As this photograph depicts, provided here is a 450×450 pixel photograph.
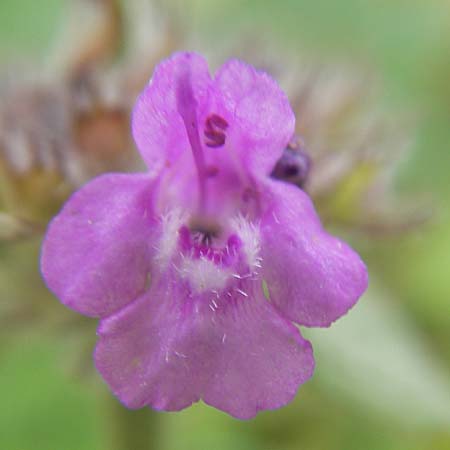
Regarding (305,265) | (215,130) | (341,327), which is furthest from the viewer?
(341,327)

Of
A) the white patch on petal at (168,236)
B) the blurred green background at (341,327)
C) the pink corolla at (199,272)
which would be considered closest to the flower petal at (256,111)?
the pink corolla at (199,272)

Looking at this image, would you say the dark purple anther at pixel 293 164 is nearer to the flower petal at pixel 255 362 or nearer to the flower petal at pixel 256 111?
the flower petal at pixel 256 111

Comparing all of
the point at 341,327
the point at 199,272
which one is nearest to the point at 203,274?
the point at 199,272

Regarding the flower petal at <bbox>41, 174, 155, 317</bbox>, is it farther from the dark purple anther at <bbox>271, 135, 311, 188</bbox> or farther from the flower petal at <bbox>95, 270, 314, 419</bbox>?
the dark purple anther at <bbox>271, 135, 311, 188</bbox>

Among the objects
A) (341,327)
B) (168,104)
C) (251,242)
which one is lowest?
(341,327)

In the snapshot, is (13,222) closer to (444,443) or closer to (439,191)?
(444,443)

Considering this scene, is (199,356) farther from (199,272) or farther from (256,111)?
(256,111)

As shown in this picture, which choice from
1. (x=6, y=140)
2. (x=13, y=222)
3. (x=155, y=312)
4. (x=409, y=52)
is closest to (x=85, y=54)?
(x=6, y=140)
